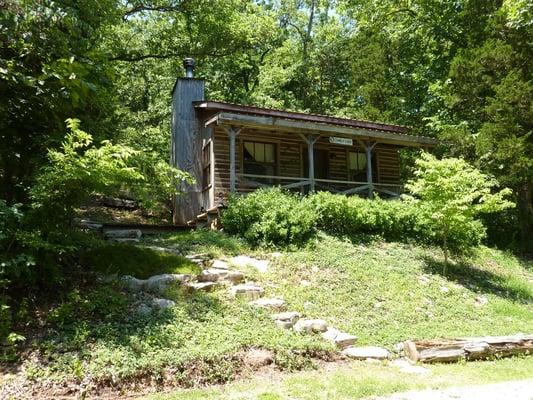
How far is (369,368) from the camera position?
6.54m

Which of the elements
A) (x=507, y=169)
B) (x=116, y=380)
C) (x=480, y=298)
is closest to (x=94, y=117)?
(x=116, y=380)

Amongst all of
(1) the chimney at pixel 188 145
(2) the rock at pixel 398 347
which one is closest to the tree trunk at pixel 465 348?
(2) the rock at pixel 398 347

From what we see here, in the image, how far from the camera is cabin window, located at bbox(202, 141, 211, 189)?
15375 millimetres

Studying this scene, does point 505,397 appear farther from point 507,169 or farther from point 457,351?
point 507,169

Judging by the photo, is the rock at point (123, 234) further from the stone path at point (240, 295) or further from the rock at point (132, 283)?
the rock at point (132, 283)

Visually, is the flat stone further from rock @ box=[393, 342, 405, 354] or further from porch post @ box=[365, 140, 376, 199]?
porch post @ box=[365, 140, 376, 199]

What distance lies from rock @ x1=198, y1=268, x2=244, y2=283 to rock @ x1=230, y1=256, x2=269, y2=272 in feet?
2.31

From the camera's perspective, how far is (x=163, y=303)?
7250 mm

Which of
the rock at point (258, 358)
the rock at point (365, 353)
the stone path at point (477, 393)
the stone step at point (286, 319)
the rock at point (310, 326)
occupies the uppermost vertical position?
the stone step at point (286, 319)

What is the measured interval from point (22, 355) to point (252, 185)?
389 inches

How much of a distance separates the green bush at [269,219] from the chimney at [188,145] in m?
3.85

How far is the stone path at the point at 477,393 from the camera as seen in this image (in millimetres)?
5293

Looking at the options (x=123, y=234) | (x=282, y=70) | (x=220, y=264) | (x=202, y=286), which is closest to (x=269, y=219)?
(x=220, y=264)

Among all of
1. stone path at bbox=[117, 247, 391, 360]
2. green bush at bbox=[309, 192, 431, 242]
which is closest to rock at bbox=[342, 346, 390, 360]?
stone path at bbox=[117, 247, 391, 360]
